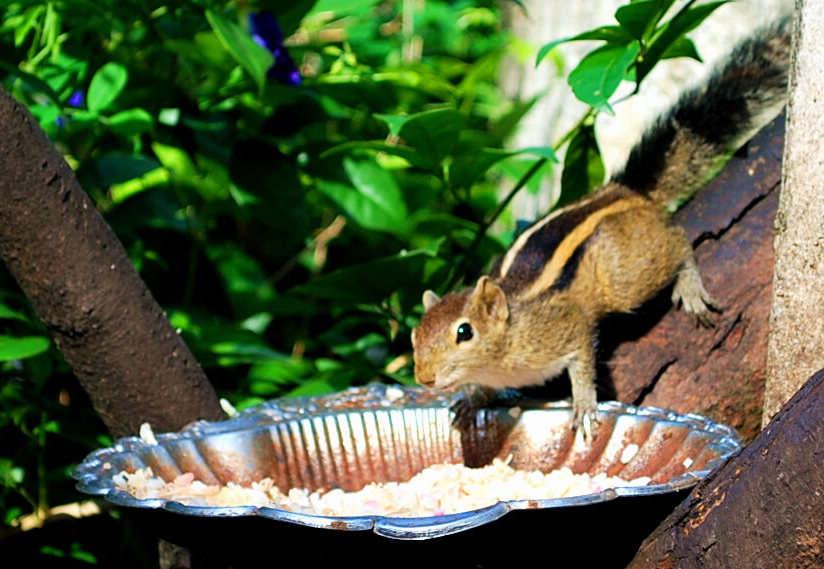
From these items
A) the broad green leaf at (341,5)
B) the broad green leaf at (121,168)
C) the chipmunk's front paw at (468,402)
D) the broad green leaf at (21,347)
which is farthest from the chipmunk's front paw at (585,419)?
the broad green leaf at (341,5)

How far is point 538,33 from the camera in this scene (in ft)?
15.8

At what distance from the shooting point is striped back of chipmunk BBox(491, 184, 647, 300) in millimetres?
2510

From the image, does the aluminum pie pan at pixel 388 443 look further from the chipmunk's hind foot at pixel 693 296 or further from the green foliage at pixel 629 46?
the green foliage at pixel 629 46

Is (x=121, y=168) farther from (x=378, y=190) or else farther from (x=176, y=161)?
(x=378, y=190)

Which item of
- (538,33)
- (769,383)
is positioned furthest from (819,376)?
(538,33)

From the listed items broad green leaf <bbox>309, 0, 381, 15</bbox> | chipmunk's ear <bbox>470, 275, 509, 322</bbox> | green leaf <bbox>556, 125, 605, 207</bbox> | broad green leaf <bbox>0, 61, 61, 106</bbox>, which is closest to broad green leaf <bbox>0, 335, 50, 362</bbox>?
broad green leaf <bbox>0, 61, 61, 106</bbox>

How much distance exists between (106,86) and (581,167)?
4.15ft

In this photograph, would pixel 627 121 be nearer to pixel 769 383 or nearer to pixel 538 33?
pixel 538 33

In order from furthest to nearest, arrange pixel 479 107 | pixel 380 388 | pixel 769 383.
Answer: pixel 479 107, pixel 380 388, pixel 769 383

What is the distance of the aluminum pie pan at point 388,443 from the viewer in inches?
74.8

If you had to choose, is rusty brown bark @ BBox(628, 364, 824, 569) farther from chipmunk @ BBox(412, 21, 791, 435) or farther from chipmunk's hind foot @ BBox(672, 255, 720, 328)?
chipmunk's hind foot @ BBox(672, 255, 720, 328)

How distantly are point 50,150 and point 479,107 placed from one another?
3313 mm

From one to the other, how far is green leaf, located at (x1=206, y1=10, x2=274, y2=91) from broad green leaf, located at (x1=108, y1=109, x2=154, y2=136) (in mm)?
432

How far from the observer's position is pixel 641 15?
7.40ft
